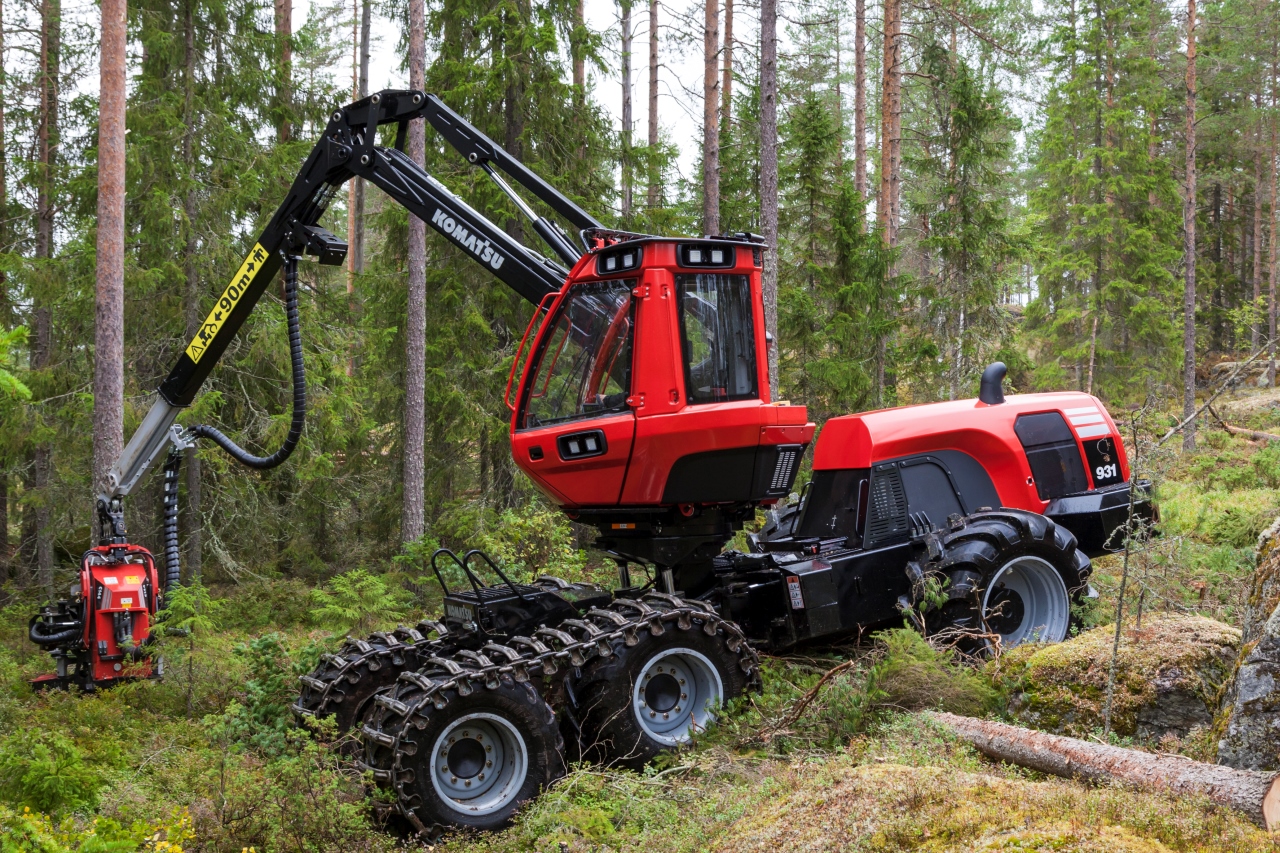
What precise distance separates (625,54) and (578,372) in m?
18.2

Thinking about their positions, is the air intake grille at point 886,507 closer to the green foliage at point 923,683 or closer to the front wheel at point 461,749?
the green foliage at point 923,683

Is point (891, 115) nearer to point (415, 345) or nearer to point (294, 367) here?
point (415, 345)

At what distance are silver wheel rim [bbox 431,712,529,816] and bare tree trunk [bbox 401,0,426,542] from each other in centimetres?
784

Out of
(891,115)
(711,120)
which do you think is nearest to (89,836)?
(711,120)

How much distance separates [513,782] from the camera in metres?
5.86

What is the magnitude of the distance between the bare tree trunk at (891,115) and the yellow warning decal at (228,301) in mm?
14441

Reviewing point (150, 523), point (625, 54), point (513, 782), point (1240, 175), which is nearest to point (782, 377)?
point (625, 54)

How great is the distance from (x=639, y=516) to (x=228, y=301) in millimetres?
3852

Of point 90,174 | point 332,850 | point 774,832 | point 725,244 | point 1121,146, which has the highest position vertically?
point 1121,146

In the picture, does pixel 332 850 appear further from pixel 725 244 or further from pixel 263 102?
pixel 263 102

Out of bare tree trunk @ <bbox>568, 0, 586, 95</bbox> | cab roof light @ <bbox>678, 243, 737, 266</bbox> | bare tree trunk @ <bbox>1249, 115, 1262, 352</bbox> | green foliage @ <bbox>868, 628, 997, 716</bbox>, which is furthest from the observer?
bare tree trunk @ <bbox>1249, 115, 1262, 352</bbox>

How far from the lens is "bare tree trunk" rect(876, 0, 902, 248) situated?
20219mm

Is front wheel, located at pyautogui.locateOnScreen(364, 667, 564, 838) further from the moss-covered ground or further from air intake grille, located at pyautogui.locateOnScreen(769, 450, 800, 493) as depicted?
air intake grille, located at pyautogui.locateOnScreen(769, 450, 800, 493)

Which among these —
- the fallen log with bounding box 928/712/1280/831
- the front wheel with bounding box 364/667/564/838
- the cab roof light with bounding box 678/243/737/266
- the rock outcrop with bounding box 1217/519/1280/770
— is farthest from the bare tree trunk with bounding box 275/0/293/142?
the rock outcrop with bounding box 1217/519/1280/770
